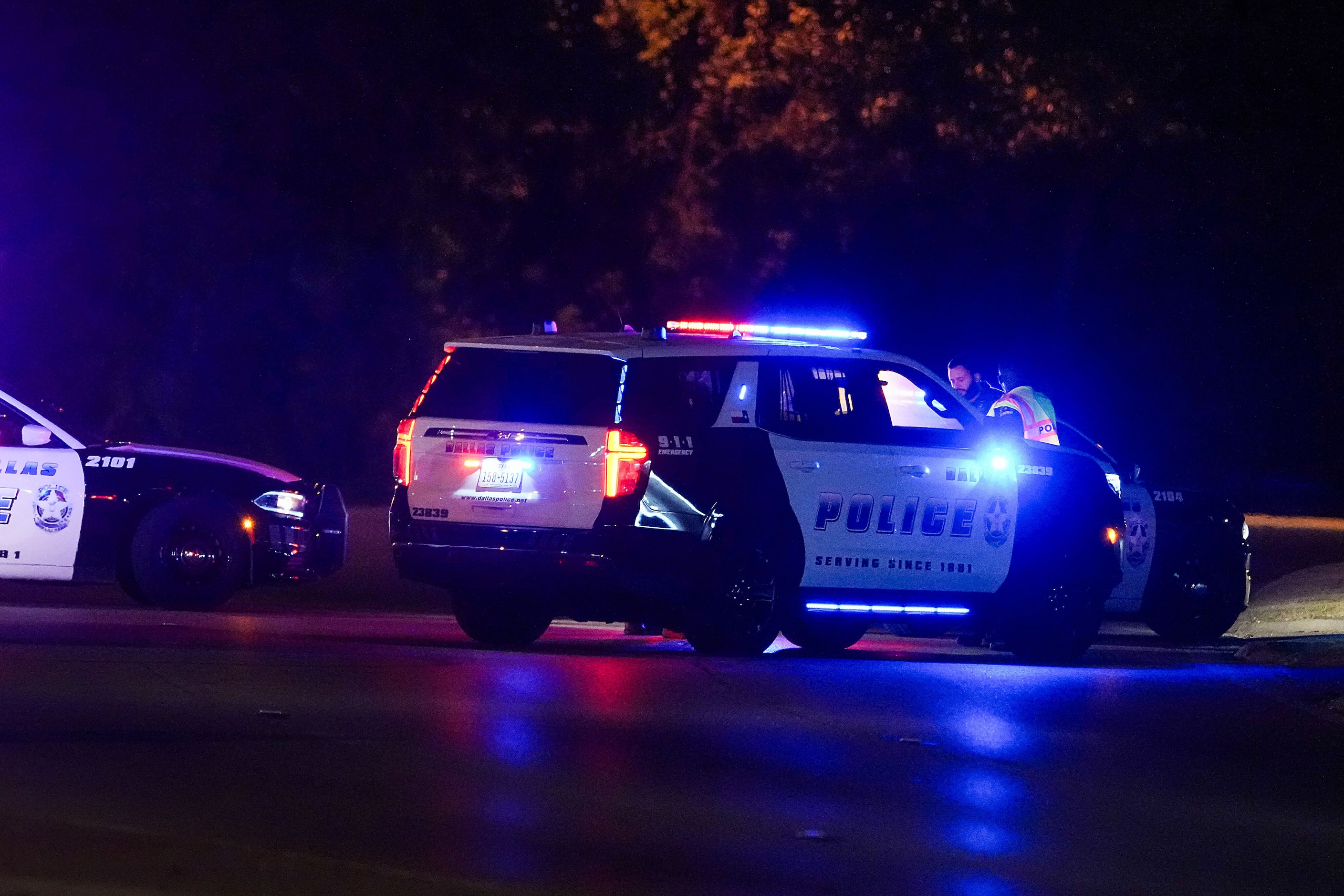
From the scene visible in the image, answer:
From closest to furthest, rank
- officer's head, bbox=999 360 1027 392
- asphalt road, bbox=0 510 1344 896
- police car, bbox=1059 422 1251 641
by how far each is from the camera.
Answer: asphalt road, bbox=0 510 1344 896, police car, bbox=1059 422 1251 641, officer's head, bbox=999 360 1027 392

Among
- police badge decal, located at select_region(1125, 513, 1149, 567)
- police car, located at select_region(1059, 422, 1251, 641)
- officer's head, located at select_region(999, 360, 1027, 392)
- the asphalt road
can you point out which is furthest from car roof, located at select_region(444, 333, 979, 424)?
officer's head, located at select_region(999, 360, 1027, 392)

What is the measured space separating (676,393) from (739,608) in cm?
132

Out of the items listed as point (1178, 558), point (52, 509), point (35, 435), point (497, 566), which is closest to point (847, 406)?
point (497, 566)

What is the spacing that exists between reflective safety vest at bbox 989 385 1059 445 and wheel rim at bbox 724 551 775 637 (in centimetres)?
332

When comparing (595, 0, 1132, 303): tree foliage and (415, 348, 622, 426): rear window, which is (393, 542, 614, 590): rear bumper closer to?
(415, 348, 622, 426): rear window

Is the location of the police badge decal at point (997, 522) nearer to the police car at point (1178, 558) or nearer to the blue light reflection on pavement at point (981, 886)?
the police car at point (1178, 558)

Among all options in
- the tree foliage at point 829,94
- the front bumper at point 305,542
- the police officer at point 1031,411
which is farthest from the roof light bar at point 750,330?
the tree foliage at point 829,94

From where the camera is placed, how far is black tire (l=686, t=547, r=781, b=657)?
1262 cm

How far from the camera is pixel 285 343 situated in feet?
78.6

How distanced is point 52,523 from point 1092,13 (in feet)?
36.1

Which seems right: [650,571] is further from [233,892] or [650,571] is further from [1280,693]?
[233,892]

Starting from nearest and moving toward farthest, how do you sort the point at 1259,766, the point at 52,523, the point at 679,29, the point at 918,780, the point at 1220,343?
the point at 918,780 → the point at 1259,766 → the point at 52,523 → the point at 679,29 → the point at 1220,343

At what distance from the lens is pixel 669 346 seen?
12.7m

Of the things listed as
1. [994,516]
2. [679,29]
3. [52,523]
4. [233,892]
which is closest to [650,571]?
[994,516]
